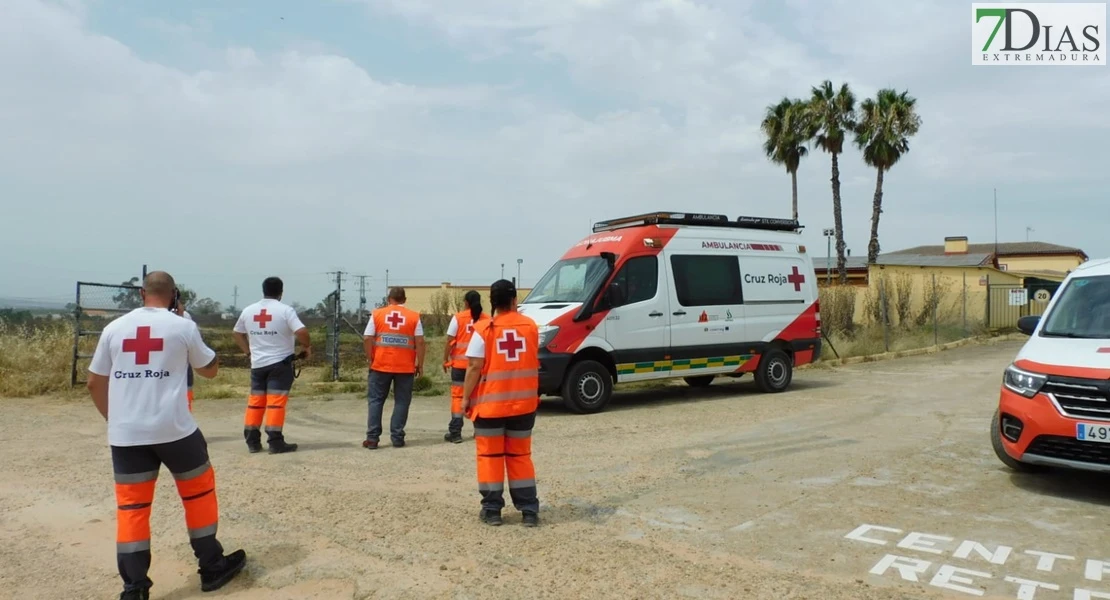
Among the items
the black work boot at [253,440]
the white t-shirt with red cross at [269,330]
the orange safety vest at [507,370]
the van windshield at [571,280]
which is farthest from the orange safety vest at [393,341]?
the orange safety vest at [507,370]

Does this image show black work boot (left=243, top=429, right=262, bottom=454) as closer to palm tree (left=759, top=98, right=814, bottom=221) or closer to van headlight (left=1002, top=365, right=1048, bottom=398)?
van headlight (left=1002, top=365, right=1048, bottom=398)

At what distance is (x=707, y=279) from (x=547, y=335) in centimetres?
300

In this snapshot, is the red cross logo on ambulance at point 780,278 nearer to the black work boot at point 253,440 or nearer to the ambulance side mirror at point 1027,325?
the ambulance side mirror at point 1027,325

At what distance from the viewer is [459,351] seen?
9359 millimetres

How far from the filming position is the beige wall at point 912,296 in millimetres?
25769

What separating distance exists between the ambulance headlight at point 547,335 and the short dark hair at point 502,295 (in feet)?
15.9

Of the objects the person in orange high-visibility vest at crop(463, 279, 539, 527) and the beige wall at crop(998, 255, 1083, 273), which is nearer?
the person in orange high-visibility vest at crop(463, 279, 539, 527)

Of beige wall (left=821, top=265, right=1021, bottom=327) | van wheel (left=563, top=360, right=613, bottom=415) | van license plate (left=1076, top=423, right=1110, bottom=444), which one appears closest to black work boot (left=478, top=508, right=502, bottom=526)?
van license plate (left=1076, top=423, right=1110, bottom=444)

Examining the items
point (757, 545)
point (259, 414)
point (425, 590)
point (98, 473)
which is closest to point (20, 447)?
point (98, 473)

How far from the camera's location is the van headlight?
20.2 feet

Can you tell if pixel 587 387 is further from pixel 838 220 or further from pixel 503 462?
pixel 838 220

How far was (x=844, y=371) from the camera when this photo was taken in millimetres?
16906

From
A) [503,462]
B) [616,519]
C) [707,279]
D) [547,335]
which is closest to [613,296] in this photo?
[547,335]

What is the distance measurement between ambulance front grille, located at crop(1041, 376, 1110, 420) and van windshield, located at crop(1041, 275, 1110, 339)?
0.83 metres
